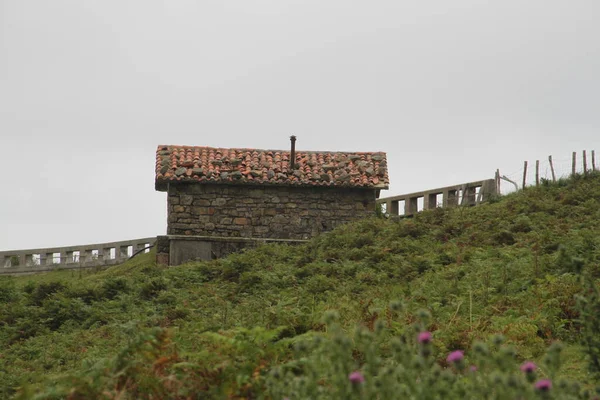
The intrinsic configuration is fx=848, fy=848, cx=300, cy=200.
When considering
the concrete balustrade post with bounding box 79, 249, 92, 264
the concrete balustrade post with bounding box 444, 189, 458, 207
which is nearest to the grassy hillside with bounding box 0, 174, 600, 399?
the concrete balustrade post with bounding box 444, 189, 458, 207

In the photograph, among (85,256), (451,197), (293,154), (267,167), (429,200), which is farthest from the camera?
(85,256)

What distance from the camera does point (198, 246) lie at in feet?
80.6

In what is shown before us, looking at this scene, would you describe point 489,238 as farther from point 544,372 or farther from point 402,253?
point 544,372

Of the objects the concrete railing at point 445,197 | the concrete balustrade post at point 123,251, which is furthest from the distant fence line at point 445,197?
the concrete balustrade post at point 123,251

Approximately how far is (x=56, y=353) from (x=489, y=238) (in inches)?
405

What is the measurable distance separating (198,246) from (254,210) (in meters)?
1.98

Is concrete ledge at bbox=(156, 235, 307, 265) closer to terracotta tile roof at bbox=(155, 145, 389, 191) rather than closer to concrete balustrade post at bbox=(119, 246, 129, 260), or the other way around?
terracotta tile roof at bbox=(155, 145, 389, 191)

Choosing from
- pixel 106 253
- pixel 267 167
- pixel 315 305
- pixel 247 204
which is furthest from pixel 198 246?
pixel 106 253

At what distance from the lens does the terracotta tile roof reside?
25.1 metres

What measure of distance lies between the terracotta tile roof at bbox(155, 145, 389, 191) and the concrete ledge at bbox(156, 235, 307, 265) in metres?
1.71

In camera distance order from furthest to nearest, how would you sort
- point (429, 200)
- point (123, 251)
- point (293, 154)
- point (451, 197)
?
point (123, 251) < point (429, 200) < point (451, 197) < point (293, 154)

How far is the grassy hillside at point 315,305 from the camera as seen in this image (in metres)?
6.66

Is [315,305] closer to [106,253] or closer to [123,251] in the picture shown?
[123,251]

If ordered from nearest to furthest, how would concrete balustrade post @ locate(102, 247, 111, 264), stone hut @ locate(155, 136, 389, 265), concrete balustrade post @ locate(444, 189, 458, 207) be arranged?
stone hut @ locate(155, 136, 389, 265) → concrete balustrade post @ locate(444, 189, 458, 207) → concrete balustrade post @ locate(102, 247, 111, 264)
